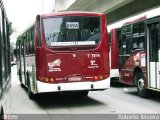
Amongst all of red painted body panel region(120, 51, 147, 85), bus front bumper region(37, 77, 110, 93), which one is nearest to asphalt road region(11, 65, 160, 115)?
bus front bumper region(37, 77, 110, 93)

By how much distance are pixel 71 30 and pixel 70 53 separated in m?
0.71

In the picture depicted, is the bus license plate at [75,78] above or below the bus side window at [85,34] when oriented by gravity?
below

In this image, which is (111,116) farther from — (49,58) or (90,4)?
(90,4)

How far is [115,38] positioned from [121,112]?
7.58 metres

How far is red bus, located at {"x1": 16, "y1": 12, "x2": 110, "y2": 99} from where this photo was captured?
11.7 meters

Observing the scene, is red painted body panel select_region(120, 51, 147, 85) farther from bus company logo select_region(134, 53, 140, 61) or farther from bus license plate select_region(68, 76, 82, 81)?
bus license plate select_region(68, 76, 82, 81)

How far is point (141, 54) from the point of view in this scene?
1369 centimetres

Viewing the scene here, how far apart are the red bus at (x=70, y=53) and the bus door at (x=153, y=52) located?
5.02ft

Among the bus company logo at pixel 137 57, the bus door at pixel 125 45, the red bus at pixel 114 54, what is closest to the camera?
the bus company logo at pixel 137 57

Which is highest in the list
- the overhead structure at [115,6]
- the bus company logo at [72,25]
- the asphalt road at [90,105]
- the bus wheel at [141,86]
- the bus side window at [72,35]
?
the overhead structure at [115,6]

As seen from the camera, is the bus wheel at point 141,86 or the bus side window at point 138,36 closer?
the bus wheel at point 141,86

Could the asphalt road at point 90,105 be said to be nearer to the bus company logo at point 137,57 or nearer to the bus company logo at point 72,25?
Result: the bus company logo at point 137,57

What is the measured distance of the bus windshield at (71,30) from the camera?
11852 mm

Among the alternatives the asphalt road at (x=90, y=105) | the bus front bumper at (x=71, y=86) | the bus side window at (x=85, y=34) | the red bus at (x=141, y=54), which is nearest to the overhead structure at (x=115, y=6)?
the red bus at (x=141, y=54)
